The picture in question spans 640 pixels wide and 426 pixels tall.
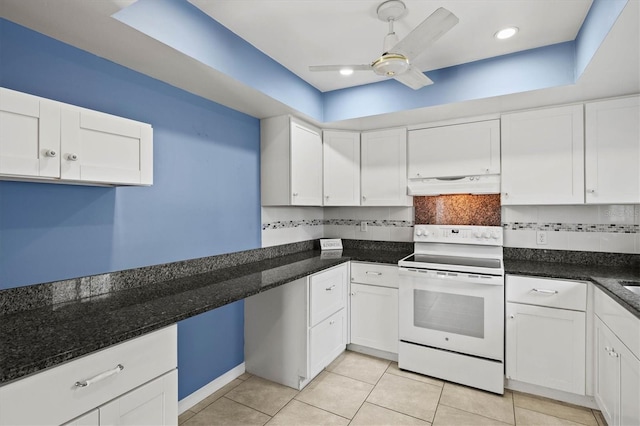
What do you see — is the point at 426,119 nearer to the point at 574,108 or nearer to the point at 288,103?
the point at 574,108

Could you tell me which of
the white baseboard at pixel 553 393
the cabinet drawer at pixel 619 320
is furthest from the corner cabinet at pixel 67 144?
the white baseboard at pixel 553 393

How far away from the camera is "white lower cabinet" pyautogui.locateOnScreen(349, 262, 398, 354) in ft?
9.50

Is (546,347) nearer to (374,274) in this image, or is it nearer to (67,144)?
(374,274)

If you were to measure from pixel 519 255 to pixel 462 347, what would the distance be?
1015mm

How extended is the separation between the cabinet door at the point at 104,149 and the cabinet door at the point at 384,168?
2.15 metres

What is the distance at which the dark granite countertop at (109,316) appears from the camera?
1.07 m

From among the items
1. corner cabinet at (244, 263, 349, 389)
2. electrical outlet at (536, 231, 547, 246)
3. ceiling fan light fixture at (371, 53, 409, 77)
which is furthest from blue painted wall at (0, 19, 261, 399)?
electrical outlet at (536, 231, 547, 246)

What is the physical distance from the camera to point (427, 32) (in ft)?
5.27

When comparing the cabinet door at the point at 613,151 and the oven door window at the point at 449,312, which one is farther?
the oven door window at the point at 449,312

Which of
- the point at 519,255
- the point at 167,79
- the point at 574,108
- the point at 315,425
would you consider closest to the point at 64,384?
the point at 315,425

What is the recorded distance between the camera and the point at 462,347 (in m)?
2.54

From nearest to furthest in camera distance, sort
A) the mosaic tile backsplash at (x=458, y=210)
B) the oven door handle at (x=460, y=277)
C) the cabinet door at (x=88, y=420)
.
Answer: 1. the cabinet door at (x=88, y=420)
2. the oven door handle at (x=460, y=277)
3. the mosaic tile backsplash at (x=458, y=210)

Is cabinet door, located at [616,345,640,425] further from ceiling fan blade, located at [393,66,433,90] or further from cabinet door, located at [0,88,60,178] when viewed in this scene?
cabinet door, located at [0,88,60,178]

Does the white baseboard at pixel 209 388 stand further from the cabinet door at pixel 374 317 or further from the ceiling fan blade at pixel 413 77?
the ceiling fan blade at pixel 413 77
